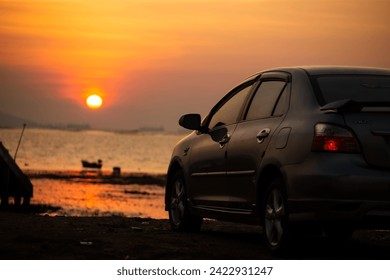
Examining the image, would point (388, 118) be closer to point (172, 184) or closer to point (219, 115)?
point (219, 115)

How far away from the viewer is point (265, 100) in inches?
365

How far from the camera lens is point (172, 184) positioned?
1173 centimetres

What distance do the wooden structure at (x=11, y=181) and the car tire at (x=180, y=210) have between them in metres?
11.2

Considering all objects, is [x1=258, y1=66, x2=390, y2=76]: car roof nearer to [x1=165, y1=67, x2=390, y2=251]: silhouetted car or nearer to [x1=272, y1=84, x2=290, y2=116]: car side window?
[x1=165, y1=67, x2=390, y2=251]: silhouetted car

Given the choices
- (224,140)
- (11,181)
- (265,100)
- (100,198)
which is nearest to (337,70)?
(265,100)

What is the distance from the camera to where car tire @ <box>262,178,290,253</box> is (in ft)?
27.0

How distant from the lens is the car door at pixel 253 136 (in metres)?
8.72

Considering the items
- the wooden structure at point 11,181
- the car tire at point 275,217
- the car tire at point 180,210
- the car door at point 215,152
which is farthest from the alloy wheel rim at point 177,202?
the wooden structure at point 11,181

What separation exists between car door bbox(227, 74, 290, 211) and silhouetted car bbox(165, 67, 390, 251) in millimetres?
13

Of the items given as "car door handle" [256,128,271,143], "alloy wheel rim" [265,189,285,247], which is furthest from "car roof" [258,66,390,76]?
"alloy wheel rim" [265,189,285,247]

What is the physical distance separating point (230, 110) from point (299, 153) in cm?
250

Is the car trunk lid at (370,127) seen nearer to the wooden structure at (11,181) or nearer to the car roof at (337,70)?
the car roof at (337,70)
